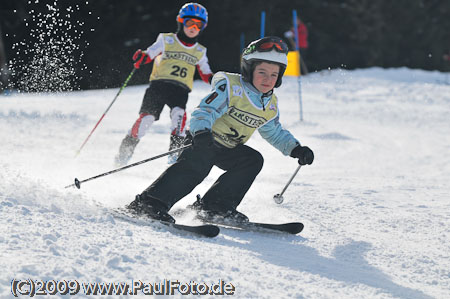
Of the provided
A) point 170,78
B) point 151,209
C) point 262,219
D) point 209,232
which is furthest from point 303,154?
point 170,78

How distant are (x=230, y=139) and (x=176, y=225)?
83 centimetres

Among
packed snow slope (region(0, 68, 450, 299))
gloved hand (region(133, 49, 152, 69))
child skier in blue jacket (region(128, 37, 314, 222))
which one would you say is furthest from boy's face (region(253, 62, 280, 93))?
gloved hand (region(133, 49, 152, 69))

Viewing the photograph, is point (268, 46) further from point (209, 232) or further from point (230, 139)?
point (209, 232)

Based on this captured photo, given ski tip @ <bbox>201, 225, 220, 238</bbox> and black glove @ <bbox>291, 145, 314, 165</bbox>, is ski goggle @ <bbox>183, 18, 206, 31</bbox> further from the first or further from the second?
ski tip @ <bbox>201, 225, 220, 238</bbox>

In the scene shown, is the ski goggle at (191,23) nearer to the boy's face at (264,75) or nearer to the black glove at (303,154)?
the boy's face at (264,75)

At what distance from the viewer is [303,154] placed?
3611 millimetres

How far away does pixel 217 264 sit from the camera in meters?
2.52

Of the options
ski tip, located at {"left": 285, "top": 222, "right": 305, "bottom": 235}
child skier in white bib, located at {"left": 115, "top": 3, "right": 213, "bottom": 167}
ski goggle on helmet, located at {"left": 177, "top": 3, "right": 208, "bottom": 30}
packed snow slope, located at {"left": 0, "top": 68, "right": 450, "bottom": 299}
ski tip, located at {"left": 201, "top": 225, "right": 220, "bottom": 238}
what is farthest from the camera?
child skier in white bib, located at {"left": 115, "top": 3, "right": 213, "bottom": 167}

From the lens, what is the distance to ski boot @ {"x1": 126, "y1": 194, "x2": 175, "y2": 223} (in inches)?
129

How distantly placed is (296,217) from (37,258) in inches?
83.1

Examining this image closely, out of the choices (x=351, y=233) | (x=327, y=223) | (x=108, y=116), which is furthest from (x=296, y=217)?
(x=108, y=116)

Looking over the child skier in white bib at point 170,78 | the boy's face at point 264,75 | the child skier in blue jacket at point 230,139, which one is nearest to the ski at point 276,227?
the child skier in blue jacket at point 230,139

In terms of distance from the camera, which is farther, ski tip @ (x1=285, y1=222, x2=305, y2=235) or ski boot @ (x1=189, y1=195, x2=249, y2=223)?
ski boot @ (x1=189, y1=195, x2=249, y2=223)

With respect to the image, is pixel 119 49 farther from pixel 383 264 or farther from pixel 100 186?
pixel 383 264
